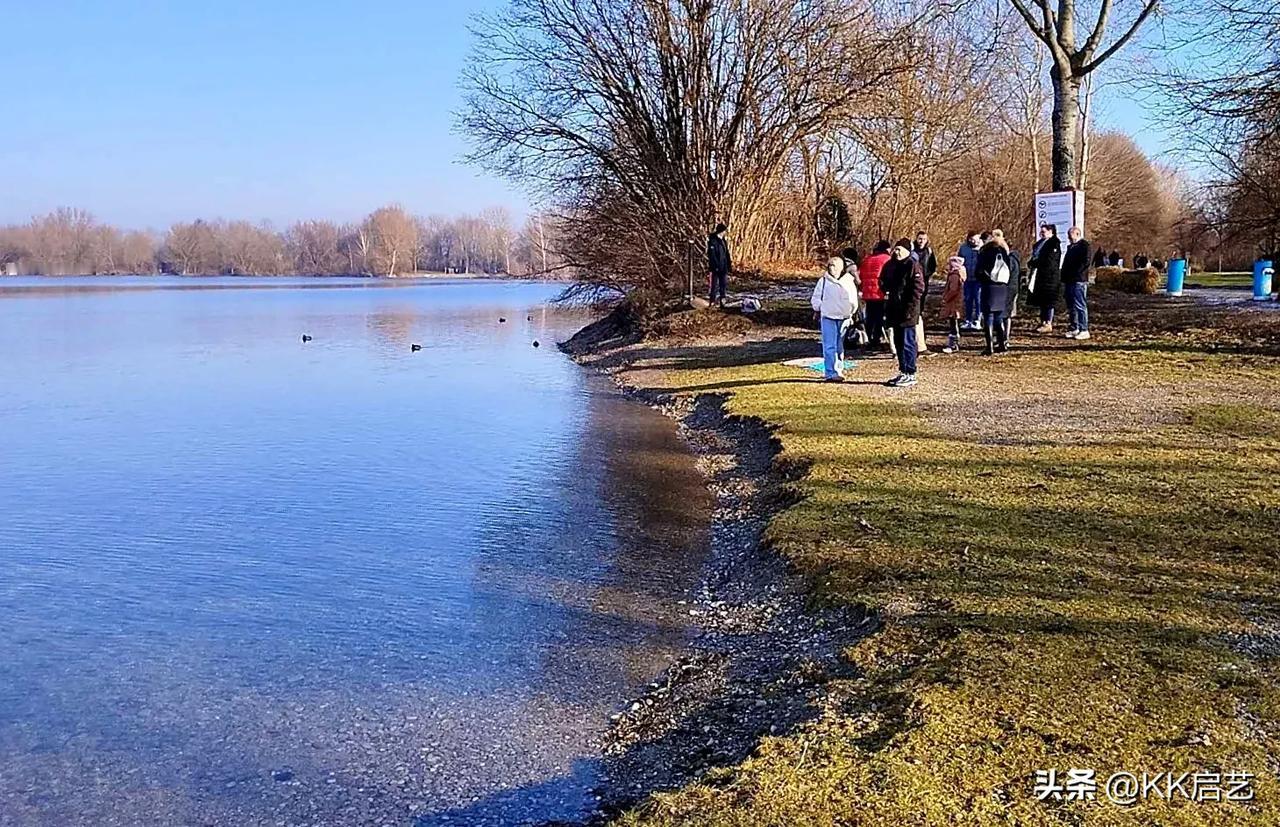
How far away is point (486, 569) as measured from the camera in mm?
7922

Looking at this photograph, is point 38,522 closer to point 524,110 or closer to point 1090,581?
point 1090,581

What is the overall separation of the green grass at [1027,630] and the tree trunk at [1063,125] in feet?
39.9

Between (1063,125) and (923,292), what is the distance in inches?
368

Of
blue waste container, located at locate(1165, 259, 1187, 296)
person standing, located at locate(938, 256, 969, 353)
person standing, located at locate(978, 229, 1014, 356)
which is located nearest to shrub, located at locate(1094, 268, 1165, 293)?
blue waste container, located at locate(1165, 259, 1187, 296)

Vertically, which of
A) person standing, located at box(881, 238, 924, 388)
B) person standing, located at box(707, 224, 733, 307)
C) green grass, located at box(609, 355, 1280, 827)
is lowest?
green grass, located at box(609, 355, 1280, 827)

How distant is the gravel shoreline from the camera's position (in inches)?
180

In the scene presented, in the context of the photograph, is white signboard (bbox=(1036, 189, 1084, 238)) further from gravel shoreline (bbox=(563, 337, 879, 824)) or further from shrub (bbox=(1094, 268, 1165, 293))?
gravel shoreline (bbox=(563, 337, 879, 824))

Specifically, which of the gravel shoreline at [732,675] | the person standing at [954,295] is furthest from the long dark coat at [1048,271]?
the gravel shoreline at [732,675]

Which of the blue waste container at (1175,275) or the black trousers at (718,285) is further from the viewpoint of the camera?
the blue waste container at (1175,275)

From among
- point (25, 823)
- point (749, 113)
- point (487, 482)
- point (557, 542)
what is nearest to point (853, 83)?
point (749, 113)

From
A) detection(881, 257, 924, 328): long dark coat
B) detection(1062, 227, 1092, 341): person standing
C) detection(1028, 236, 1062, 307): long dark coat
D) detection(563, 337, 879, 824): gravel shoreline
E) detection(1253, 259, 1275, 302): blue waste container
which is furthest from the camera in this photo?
detection(1253, 259, 1275, 302): blue waste container

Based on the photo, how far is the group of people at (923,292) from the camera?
13391mm

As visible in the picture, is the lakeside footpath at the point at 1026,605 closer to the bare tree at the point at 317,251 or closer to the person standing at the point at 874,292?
the person standing at the point at 874,292

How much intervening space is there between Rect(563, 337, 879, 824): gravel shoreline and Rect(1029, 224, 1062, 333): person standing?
32.9 ft
